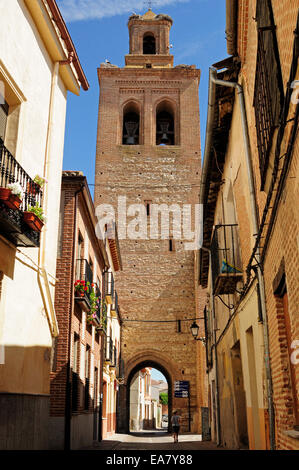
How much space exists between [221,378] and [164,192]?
56.4 feet

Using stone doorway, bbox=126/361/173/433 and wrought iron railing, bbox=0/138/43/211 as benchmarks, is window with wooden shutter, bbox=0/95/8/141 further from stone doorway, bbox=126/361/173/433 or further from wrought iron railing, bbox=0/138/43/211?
stone doorway, bbox=126/361/173/433

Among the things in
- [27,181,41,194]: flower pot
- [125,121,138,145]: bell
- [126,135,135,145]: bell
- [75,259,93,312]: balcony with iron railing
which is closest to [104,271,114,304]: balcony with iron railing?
[75,259,93,312]: balcony with iron railing

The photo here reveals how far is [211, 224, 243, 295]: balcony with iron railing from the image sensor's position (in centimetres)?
863

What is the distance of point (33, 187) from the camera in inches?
292

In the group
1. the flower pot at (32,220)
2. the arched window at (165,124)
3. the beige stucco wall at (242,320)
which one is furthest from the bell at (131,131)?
the flower pot at (32,220)

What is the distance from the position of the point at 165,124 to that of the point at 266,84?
2710cm

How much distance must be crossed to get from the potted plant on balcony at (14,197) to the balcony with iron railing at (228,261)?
398 cm

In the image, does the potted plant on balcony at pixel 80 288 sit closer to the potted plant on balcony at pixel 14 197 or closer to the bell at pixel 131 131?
the potted plant on balcony at pixel 14 197

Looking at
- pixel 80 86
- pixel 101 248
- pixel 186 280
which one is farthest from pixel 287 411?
pixel 186 280

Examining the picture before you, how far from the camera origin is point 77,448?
12.2 meters

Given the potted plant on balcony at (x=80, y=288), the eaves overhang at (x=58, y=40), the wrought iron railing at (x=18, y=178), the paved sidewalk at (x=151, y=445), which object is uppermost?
the eaves overhang at (x=58, y=40)

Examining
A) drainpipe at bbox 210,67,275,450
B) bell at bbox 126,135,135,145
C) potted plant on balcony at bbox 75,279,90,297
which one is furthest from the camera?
bell at bbox 126,135,135,145

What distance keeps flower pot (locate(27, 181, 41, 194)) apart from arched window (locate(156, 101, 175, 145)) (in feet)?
79.7

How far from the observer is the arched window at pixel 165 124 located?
103 feet
